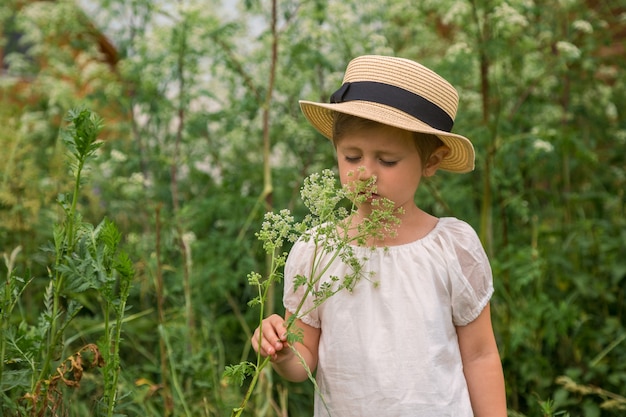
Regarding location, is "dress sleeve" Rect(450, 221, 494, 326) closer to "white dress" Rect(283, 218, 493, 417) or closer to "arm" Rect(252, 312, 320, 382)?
"white dress" Rect(283, 218, 493, 417)

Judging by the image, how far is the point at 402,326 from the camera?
1.89 m

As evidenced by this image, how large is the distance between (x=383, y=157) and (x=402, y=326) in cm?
41

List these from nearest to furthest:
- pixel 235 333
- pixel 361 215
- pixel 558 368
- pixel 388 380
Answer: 1. pixel 388 380
2. pixel 361 215
3. pixel 558 368
4. pixel 235 333

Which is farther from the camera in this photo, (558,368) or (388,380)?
(558,368)

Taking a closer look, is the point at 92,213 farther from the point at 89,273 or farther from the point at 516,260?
the point at 89,273

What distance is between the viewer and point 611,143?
16.9 feet

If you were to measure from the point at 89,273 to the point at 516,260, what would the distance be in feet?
6.56

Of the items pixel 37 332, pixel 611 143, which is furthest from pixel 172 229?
pixel 611 143

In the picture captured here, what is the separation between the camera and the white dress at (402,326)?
1.88 m

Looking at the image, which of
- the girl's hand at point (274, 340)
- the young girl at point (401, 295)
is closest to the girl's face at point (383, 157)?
the young girl at point (401, 295)

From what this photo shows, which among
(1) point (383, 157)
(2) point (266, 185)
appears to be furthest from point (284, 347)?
(2) point (266, 185)

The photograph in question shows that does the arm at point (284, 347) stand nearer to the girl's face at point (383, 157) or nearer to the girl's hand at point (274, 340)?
the girl's hand at point (274, 340)

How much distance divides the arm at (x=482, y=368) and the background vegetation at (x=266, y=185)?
0.71m

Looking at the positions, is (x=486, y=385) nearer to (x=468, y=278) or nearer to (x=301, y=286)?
(x=468, y=278)
